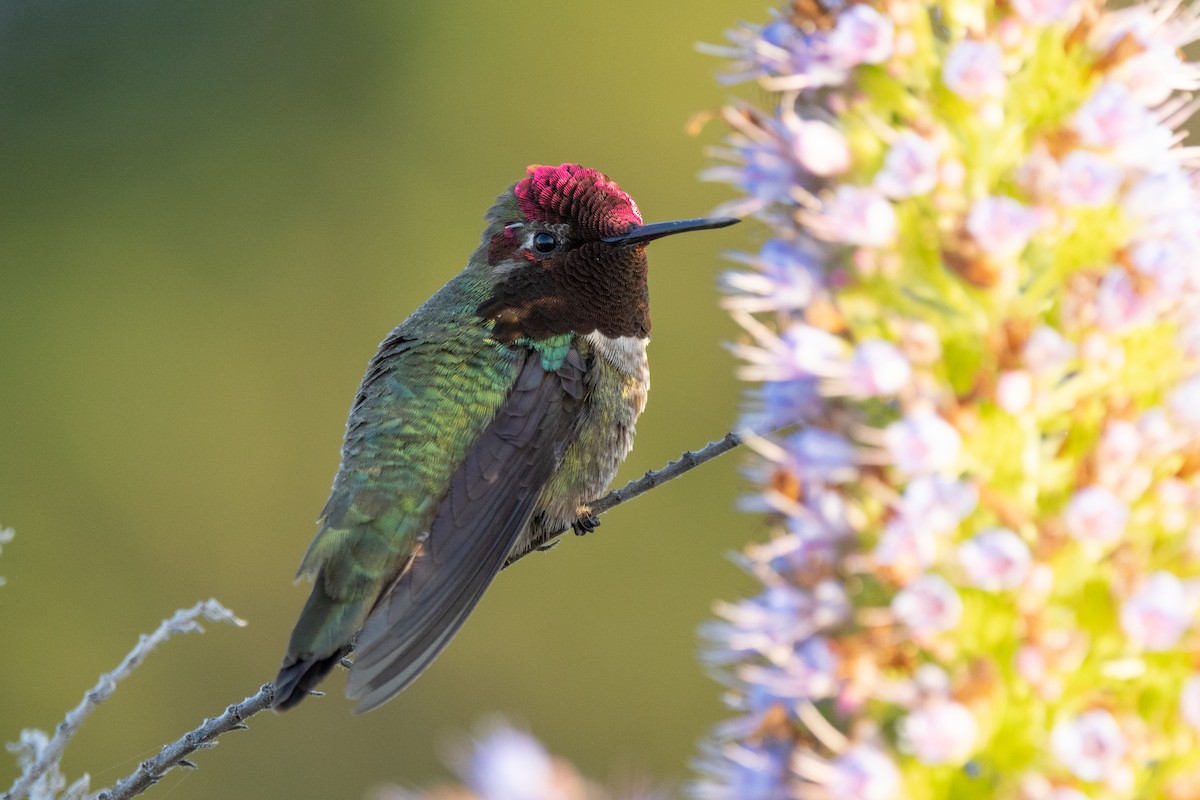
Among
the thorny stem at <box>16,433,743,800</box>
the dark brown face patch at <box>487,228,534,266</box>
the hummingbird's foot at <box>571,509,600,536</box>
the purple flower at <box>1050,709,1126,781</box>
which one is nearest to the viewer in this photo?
the purple flower at <box>1050,709,1126,781</box>

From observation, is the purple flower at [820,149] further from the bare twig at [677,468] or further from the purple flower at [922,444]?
the bare twig at [677,468]

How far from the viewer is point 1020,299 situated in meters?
1.71

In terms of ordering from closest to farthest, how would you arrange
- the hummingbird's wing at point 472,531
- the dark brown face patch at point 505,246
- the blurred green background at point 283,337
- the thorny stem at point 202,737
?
the thorny stem at point 202,737
the hummingbird's wing at point 472,531
the dark brown face patch at point 505,246
the blurred green background at point 283,337

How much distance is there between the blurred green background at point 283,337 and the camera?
9.68 metres

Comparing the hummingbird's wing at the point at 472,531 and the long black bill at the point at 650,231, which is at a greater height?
the long black bill at the point at 650,231

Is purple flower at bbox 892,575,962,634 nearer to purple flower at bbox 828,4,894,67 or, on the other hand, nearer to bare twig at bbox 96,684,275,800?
purple flower at bbox 828,4,894,67

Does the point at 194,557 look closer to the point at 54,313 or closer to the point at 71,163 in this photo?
the point at 54,313

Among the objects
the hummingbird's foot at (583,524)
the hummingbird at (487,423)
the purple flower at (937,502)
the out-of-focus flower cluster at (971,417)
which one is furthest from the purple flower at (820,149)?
the hummingbird's foot at (583,524)

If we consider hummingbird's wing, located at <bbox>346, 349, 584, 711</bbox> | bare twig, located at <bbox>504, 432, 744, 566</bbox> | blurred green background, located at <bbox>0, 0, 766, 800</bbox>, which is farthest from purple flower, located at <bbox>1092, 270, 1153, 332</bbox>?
blurred green background, located at <bbox>0, 0, 766, 800</bbox>

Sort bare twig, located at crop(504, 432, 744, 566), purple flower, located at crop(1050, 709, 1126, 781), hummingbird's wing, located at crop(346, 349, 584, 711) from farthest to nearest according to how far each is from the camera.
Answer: hummingbird's wing, located at crop(346, 349, 584, 711) < bare twig, located at crop(504, 432, 744, 566) < purple flower, located at crop(1050, 709, 1126, 781)

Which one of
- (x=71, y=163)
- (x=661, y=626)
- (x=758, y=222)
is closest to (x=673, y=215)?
(x=661, y=626)

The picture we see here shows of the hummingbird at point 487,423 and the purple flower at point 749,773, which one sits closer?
the purple flower at point 749,773

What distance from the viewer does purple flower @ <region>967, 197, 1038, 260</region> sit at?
165cm

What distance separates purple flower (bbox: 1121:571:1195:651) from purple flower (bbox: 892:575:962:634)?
0.18 metres
